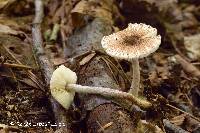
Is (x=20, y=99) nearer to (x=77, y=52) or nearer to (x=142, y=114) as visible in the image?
(x=77, y=52)

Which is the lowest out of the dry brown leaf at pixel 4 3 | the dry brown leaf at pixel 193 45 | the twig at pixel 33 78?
the dry brown leaf at pixel 193 45

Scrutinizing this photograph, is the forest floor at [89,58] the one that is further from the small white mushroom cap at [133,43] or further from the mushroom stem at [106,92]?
the small white mushroom cap at [133,43]

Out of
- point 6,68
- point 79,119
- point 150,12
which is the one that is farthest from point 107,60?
point 150,12

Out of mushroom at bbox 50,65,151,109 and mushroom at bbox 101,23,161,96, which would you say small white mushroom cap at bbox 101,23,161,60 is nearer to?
mushroom at bbox 101,23,161,96

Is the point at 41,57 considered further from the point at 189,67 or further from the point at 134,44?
the point at 189,67

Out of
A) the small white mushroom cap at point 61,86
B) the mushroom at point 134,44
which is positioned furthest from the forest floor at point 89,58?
the mushroom at point 134,44

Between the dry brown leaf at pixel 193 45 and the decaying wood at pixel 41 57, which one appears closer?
the decaying wood at pixel 41 57

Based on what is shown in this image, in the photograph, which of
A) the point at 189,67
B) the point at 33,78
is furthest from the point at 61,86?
the point at 189,67
